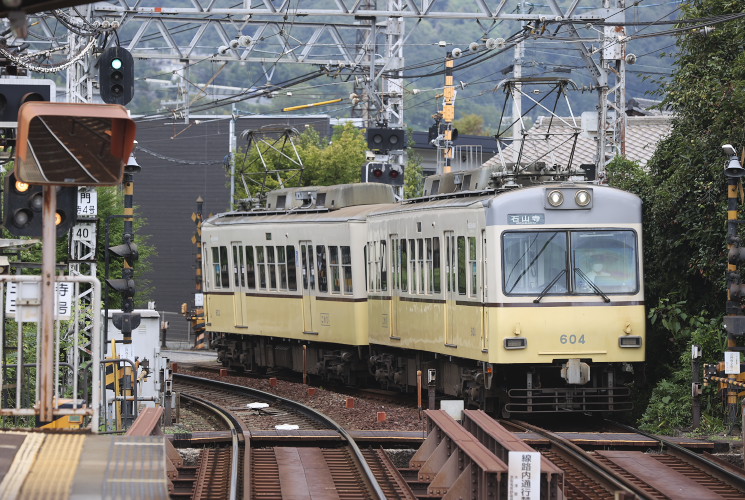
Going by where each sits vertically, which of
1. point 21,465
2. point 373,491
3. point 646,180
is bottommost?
point 373,491

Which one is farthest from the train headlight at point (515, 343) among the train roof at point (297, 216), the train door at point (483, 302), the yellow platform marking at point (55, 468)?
the yellow platform marking at point (55, 468)

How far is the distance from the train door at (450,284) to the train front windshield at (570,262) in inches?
51.9

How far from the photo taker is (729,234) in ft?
49.9

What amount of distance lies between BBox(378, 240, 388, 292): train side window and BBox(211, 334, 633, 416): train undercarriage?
992 millimetres

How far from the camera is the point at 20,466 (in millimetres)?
7172

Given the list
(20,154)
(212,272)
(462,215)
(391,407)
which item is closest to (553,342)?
(462,215)

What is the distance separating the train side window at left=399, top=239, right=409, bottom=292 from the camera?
19438 millimetres

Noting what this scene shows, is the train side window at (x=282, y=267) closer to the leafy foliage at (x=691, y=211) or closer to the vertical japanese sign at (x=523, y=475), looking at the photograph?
the leafy foliage at (x=691, y=211)

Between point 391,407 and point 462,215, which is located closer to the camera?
point 462,215

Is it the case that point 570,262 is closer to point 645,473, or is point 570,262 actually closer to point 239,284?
point 645,473

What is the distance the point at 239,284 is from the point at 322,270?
3676mm

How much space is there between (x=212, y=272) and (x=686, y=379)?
1233 centimetres

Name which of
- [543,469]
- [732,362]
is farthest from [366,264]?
[543,469]

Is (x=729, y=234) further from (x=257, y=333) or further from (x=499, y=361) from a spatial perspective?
(x=257, y=333)
